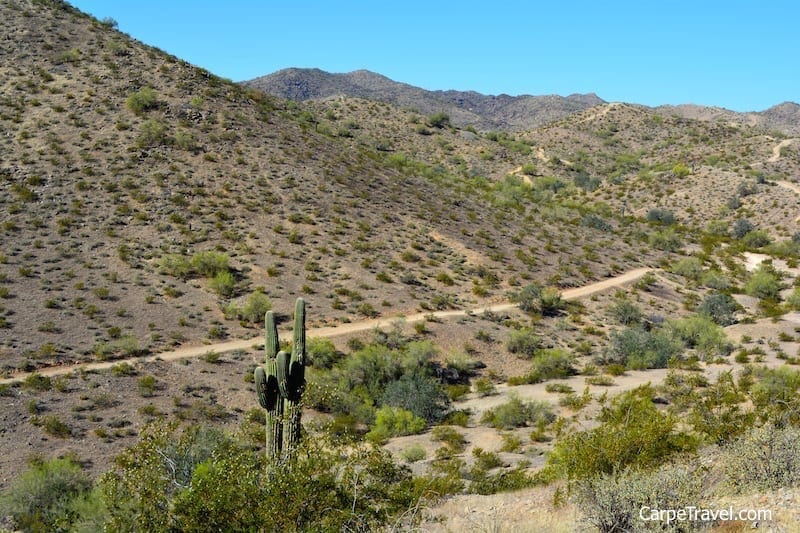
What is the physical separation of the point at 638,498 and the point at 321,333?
21763 millimetres

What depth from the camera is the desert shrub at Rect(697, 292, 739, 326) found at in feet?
117

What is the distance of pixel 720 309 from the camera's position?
36.6 m

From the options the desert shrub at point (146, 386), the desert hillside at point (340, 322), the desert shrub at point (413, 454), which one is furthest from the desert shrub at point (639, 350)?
the desert shrub at point (146, 386)

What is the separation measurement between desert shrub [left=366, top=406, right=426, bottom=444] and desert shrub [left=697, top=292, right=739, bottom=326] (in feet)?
72.2

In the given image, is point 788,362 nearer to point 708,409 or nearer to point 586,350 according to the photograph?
point 586,350

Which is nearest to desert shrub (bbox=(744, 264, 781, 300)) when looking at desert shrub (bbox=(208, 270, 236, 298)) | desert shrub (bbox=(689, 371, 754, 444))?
desert shrub (bbox=(689, 371, 754, 444))

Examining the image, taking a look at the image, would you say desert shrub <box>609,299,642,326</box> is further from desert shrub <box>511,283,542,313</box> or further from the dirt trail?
desert shrub <box>511,283,542,313</box>

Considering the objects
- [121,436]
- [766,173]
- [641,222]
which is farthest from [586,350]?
[766,173]

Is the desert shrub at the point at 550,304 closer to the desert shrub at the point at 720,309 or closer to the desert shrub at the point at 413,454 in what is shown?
the desert shrub at the point at 720,309

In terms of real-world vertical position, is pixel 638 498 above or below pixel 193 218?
below

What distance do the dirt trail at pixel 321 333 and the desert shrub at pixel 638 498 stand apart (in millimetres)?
20706

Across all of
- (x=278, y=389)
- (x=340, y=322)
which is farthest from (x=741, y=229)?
(x=278, y=389)

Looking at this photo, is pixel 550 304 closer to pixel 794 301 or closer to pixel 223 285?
pixel 794 301

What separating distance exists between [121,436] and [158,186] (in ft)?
80.2
